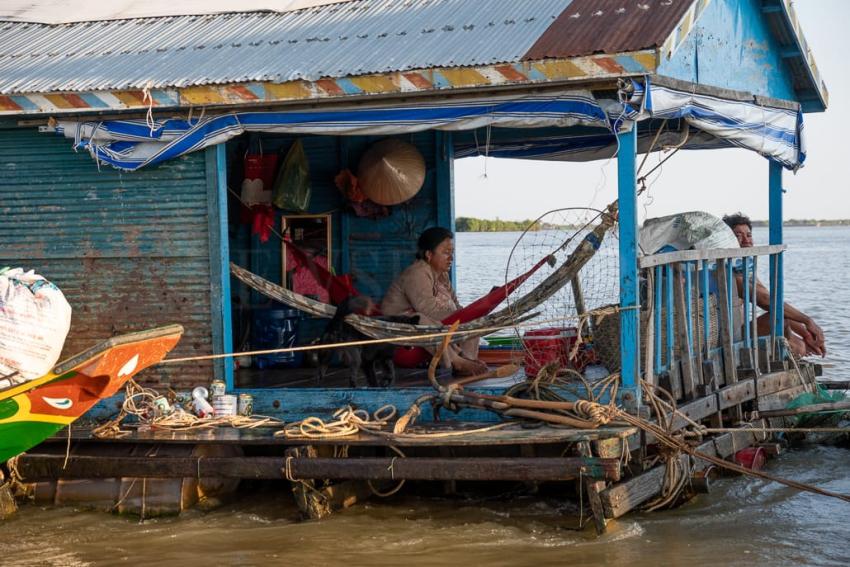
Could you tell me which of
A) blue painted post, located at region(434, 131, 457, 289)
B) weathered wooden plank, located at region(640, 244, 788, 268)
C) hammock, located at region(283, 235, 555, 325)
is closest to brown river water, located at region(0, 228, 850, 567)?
hammock, located at region(283, 235, 555, 325)

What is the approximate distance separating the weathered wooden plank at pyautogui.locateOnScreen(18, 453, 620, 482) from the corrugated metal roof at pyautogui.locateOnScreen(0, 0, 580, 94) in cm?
230

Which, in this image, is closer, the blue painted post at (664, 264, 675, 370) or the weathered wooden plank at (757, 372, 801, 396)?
the blue painted post at (664, 264, 675, 370)

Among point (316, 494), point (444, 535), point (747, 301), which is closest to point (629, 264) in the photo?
point (444, 535)

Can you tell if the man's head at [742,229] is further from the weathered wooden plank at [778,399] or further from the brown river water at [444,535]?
the brown river water at [444,535]

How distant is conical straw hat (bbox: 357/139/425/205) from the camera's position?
368 inches

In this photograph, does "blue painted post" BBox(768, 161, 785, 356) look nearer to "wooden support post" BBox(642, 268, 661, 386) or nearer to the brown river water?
the brown river water

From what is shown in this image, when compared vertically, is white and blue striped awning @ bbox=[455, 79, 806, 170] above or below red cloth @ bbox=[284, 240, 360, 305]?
above

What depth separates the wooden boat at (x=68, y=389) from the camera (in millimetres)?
6414

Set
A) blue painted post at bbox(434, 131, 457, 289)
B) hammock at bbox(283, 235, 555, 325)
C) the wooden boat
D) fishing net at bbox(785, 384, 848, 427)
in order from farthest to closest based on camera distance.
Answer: blue painted post at bbox(434, 131, 457, 289), fishing net at bbox(785, 384, 848, 427), hammock at bbox(283, 235, 555, 325), the wooden boat

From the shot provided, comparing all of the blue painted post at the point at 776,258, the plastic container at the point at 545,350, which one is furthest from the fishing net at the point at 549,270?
the blue painted post at the point at 776,258

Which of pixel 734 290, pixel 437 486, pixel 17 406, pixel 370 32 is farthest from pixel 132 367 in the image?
pixel 734 290

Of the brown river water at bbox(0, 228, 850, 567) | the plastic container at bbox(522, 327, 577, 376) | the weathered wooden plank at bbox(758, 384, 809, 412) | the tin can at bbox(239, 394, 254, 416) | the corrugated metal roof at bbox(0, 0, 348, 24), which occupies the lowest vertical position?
the brown river water at bbox(0, 228, 850, 567)

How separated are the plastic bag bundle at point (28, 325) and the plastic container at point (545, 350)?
2.92 meters

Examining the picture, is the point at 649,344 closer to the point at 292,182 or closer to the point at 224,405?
the point at 224,405
